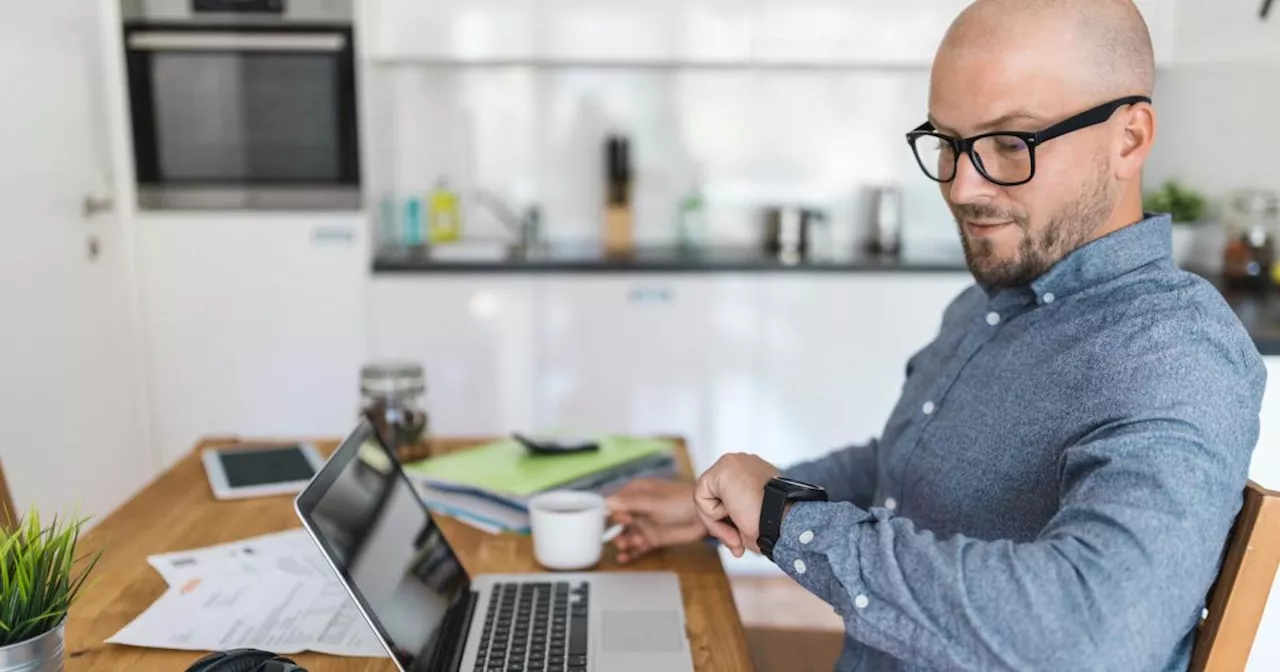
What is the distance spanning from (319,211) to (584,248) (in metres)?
0.88

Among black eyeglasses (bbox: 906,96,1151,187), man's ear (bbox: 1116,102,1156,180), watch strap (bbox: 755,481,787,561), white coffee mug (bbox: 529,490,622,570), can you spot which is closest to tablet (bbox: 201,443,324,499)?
white coffee mug (bbox: 529,490,622,570)

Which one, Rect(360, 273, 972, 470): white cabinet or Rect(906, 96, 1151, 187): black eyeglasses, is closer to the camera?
Rect(906, 96, 1151, 187): black eyeglasses

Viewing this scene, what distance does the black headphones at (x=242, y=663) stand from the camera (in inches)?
30.5

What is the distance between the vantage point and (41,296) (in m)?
2.52

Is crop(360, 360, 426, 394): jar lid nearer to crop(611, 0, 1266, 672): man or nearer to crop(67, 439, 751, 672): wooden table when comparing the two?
crop(67, 439, 751, 672): wooden table

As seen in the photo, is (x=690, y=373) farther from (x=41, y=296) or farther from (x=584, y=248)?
(x=41, y=296)

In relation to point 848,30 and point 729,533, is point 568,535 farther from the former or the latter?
point 848,30

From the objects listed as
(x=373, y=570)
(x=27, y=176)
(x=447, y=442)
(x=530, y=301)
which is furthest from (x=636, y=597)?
(x=27, y=176)

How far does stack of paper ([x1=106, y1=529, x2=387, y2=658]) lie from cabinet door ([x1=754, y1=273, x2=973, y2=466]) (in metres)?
2.01

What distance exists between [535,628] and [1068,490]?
54cm

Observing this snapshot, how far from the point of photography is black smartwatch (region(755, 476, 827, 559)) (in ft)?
2.98

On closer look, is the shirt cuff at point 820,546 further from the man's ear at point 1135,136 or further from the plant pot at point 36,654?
the plant pot at point 36,654

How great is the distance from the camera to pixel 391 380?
1493mm

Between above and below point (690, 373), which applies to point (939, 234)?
above
